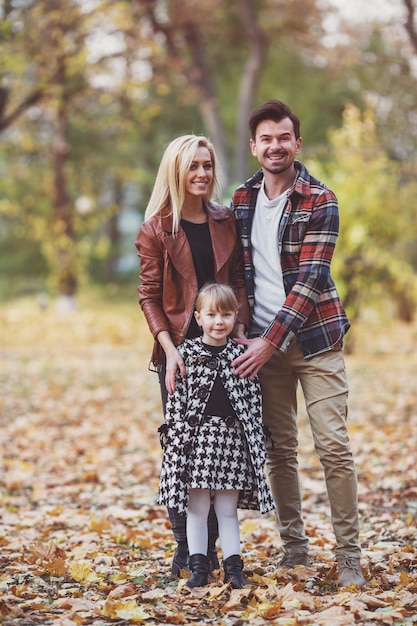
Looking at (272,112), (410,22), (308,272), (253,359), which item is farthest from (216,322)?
(410,22)

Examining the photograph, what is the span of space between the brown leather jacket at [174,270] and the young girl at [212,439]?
0.11 metres

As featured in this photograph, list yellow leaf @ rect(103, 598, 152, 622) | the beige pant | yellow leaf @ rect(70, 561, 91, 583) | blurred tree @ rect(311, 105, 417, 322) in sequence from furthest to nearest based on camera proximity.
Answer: blurred tree @ rect(311, 105, 417, 322)
yellow leaf @ rect(70, 561, 91, 583)
the beige pant
yellow leaf @ rect(103, 598, 152, 622)

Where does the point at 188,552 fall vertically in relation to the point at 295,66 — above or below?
below

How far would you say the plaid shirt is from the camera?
3.83 m

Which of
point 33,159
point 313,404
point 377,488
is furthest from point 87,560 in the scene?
point 33,159

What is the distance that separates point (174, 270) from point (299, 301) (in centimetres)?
61

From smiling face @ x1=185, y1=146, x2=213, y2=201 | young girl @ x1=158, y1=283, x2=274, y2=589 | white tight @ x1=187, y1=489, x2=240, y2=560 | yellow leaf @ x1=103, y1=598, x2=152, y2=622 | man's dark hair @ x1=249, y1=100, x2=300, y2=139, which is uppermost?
man's dark hair @ x1=249, y1=100, x2=300, y2=139

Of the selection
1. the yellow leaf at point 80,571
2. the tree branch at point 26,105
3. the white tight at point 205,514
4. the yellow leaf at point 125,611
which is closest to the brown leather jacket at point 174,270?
the white tight at point 205,514

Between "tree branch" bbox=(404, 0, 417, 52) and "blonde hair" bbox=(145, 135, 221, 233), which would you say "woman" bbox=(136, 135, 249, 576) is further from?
"tree branch" bbox=(404, 0, 417, 52)

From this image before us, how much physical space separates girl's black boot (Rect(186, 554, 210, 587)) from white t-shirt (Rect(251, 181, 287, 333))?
41.8 inches

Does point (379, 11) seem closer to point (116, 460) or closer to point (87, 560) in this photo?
point (116, 460)

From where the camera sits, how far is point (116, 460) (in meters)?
7.67

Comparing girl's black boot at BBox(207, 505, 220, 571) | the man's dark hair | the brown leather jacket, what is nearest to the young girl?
the brown leather jacket

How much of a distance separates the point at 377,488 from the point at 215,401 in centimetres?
281
